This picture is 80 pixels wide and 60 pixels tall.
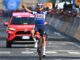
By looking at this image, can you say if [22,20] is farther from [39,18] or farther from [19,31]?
[39,18]

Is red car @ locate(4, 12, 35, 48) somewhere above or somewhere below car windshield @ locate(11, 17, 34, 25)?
below

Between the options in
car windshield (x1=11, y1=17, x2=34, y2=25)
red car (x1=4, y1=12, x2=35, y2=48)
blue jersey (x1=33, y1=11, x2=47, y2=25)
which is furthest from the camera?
car windshield (x1=11, y1=17, x2=34, y2=25)

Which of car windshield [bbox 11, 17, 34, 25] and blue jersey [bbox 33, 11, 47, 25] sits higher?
blue jersey [bbox 33, 11, 47, 25]

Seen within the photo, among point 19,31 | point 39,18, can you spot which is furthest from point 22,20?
point 39,18

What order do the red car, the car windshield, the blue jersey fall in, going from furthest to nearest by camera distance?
the car windshield, the red car, the blue jersey

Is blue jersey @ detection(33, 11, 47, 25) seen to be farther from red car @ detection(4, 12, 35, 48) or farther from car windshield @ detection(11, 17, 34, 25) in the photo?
car windshield @ detection(11, 17, 34, 25)

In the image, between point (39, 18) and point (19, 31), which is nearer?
point (39, 18)

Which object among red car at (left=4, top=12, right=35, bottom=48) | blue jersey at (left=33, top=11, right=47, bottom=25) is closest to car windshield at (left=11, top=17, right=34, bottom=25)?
red car at (left=4, top=12, right=35, bottom=48)

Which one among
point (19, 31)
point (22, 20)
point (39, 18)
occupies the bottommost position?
point (19, 31)

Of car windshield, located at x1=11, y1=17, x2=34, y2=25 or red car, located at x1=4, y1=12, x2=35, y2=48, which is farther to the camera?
car windshield, located at x1=11, y1=17, x2=34, y2=25

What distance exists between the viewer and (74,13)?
3434cm

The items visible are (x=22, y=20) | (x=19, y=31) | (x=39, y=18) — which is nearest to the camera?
(x=39, y=18)

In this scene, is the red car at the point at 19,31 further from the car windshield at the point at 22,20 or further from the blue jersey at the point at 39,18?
the blue jersey at the point at 39,18

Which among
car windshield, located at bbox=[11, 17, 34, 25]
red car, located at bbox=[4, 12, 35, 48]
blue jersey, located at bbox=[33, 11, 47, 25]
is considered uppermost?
blue jersey, located at bbox=[33, 11, 47, 25]
